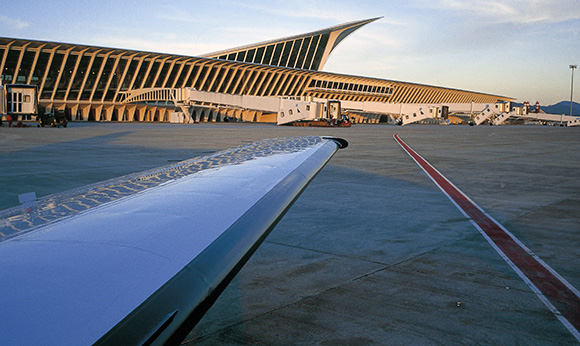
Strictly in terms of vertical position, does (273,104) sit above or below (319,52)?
below

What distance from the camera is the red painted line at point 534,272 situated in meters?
4.90

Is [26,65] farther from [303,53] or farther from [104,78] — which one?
[303,53]

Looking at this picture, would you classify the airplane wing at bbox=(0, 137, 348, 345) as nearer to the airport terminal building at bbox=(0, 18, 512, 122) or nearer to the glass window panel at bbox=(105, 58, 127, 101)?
the airport terminal building at bbox=(0, 18, 512, 122)

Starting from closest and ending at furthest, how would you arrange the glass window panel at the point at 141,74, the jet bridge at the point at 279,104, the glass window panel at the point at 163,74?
the jet bridge at the point at 279,104 → the glass window panel at the point at 141,74 → the glass window panel at the point at 163,74

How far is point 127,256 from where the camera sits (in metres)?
2.04

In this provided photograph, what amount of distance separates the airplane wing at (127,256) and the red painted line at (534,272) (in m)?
3.04

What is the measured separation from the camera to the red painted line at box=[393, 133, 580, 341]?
16.1 feet

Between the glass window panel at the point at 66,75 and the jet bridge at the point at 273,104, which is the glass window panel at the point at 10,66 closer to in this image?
the glass window panel at the point at 66,75

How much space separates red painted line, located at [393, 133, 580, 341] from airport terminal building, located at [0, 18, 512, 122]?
6820 cm

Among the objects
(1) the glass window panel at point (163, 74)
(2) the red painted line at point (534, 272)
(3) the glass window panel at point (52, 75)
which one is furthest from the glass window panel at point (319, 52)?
(2) the red painted line at point (534, 272)

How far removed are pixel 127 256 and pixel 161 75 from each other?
301ft

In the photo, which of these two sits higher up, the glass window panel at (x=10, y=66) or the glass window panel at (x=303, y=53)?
the glass window panel at (x=303, y=53)

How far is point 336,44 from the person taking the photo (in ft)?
431

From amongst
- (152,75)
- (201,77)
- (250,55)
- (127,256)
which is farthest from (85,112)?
(127,256)
